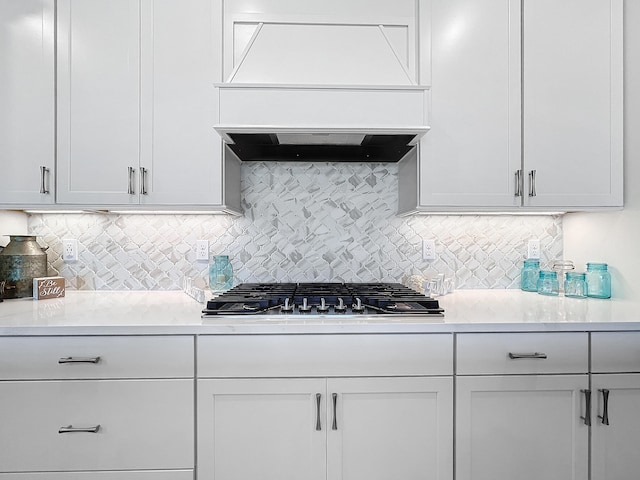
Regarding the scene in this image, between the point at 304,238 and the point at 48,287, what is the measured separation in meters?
1.27

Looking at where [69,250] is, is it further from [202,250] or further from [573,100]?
[573,100]

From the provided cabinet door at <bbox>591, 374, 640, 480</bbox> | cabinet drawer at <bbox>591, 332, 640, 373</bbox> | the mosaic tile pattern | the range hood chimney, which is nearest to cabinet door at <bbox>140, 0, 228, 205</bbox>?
the range hood chimney

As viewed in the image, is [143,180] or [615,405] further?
[143,180]

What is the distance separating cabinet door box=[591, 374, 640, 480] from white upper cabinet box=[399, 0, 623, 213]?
0.76 m

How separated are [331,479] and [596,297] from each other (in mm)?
1505

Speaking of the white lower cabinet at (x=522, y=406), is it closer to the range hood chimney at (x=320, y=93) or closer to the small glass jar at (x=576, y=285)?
the small glass jar at (x=576, y=285)

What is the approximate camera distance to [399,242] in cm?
212

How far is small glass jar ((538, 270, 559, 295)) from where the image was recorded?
6.49 feet

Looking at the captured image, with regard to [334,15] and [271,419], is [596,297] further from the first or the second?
[334,15]

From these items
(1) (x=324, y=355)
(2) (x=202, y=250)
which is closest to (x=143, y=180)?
(2) (x=202, y=250)

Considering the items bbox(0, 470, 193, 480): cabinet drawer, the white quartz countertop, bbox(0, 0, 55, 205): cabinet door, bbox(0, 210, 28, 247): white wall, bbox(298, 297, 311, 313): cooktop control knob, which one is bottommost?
bbox(0, 470, 193, 480): cabinet drawer

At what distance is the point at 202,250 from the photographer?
207 cm

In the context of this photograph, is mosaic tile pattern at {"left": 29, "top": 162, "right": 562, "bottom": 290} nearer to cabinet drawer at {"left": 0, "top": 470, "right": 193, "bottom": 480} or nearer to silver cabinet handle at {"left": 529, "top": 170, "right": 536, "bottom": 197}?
silver cabinet handle at {"left": 529, "top": 170, "right": 536, "bottom": 197}

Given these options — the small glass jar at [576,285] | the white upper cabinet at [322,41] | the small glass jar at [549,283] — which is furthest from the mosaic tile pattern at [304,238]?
the white upper cabinet at [322,41]
